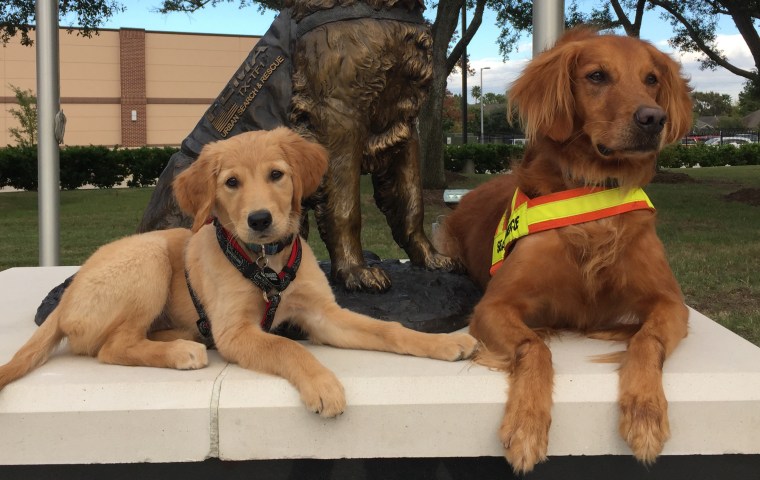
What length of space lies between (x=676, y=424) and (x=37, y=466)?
230 centimetres

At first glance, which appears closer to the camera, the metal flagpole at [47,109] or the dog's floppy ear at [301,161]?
the dog's floppy ear at [301,161]

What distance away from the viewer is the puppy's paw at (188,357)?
8.40 ft

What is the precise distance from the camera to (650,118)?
245 centimetres

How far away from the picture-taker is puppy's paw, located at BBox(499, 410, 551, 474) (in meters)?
2.15

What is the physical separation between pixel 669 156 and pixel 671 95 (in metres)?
25.3

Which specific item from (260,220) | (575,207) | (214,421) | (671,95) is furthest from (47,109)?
(671,95)

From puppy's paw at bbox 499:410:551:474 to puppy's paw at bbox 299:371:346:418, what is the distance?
515 millimetres

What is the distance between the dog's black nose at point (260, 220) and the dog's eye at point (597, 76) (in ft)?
4.23

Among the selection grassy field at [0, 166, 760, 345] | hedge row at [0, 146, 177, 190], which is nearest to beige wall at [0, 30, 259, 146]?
hedge row at [0, 146, 177, 190]

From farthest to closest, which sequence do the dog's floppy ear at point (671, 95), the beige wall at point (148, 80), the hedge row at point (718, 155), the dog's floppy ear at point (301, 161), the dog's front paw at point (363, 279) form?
the beige wall at point (148, 80) < the hedge row at point (718, 155) < the dog's front paw at point (363, 279) < the dog's floppy ear at point (671, 95) < the dog's floppy ear at point (301, 161)

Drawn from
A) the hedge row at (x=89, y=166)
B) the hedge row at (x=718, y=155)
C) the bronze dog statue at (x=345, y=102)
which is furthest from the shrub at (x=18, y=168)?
the hedge row at (x=718, y=155)

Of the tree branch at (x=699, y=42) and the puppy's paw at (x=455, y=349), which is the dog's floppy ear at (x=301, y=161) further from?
the tree branch at (x=699, y=42)

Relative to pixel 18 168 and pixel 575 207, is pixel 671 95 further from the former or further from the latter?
pixel 18 168

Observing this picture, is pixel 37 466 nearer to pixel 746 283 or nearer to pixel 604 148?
pixel 604 148
